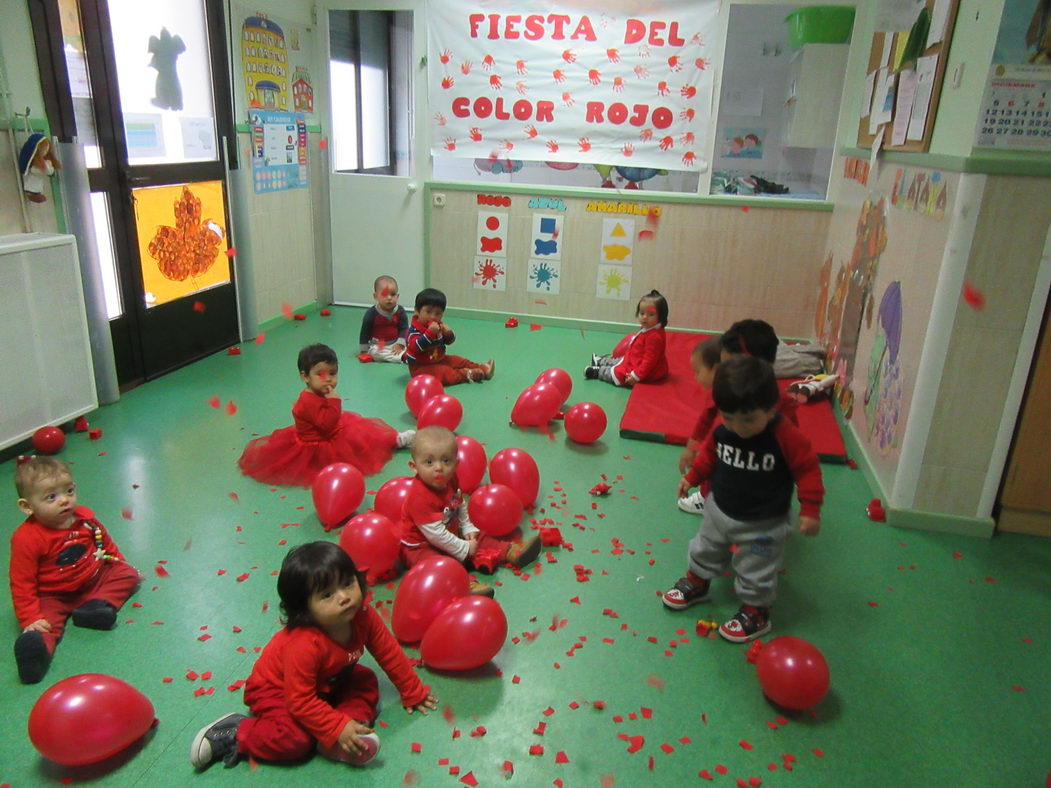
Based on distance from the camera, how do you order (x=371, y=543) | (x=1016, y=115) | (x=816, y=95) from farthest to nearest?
(x=816, y=95)
(x=1016, y=115)
(x=371, y=543)

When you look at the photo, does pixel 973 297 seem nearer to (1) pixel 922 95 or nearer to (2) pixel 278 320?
(1) pixel 922 95

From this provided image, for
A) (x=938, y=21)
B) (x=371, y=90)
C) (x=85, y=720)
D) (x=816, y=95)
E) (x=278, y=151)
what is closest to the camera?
(x=85, y=720)

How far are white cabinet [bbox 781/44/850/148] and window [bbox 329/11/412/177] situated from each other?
10.3 feet

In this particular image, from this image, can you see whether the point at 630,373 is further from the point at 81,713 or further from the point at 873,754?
the point at 81,713

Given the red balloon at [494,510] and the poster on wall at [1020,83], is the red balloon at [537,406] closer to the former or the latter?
the red balloon at [494,510]

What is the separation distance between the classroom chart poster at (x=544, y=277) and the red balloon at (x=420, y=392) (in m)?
2.19

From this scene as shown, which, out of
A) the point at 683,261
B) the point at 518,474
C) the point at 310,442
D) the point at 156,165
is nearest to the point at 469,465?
the point at 518,474

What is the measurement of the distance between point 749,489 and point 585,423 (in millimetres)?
1440

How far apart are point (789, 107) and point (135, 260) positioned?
15.0 feet

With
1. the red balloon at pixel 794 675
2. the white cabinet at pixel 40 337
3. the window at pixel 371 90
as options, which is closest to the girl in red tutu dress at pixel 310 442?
the white cabinet at pixel 40 337

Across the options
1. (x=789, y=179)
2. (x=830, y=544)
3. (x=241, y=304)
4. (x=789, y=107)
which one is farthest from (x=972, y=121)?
(x=241, y=304)

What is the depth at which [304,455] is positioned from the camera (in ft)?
10.5

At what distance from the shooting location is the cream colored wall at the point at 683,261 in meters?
5.39

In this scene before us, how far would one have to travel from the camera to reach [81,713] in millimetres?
1655
